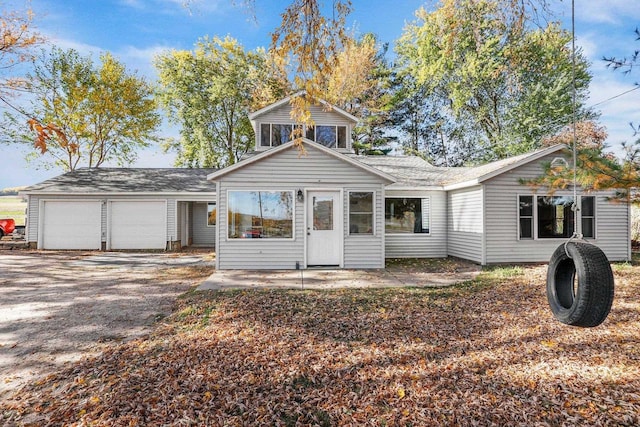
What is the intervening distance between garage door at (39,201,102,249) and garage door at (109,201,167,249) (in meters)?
0.64

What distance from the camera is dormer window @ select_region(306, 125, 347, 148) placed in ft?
44.1

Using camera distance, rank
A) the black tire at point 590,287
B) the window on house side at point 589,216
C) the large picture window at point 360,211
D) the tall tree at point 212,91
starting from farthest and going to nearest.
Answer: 1. the tall tree at point 212,91
2. the window on house side at point 589,216
3. the large picture window at point 360,211
4. the black tire at point 590,287

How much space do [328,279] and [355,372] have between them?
15.2 feet

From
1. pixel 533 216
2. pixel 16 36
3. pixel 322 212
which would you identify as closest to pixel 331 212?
pixel 322 212

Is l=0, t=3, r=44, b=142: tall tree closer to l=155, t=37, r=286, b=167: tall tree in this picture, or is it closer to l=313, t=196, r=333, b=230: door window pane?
l=313, t=196, r=333, b=230: door window pane

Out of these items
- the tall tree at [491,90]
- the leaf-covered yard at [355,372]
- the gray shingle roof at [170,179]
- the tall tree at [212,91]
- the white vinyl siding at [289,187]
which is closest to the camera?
the leaf-covered yard at [355,372]

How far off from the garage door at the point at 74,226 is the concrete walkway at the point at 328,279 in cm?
861

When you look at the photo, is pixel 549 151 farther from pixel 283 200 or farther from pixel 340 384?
pixel 340 384

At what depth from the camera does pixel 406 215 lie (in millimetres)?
12062

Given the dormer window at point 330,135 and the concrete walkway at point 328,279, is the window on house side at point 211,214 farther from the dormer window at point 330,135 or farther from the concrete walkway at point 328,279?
the concrete walkway at point 328,279

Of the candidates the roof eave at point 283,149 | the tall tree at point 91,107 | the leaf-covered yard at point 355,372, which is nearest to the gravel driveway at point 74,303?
the leaf-covered yard at point 355,372

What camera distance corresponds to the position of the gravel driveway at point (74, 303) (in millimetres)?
3863

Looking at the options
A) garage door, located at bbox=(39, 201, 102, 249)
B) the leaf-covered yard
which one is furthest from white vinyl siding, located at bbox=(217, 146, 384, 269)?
garage door, located at bbox=(39, 201, 102, 249)

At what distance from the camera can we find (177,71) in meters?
23.4
